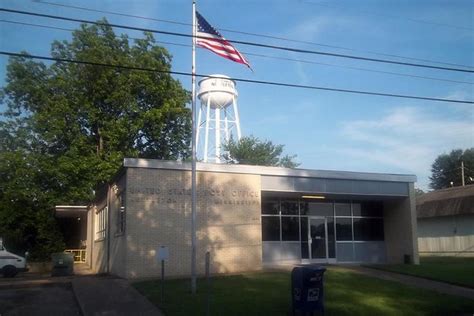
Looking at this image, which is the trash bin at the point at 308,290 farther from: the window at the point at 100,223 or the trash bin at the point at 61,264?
the window at the point at 100,223

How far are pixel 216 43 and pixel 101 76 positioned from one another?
2203 cm

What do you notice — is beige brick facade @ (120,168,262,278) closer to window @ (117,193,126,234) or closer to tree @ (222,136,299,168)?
window @ (117,193,126,234)

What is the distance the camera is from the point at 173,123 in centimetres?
4078

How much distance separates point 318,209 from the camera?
85.2 feet

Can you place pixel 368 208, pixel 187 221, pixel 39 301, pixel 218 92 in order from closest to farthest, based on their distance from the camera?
pixel 39 301
pixel 187 221
pixel 368 208
pixel 218 92

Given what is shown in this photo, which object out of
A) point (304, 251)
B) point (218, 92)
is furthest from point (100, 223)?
point (218, 92)

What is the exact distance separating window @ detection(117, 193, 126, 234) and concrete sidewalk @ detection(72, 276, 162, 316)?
3.02 metres

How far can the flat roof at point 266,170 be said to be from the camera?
66.6 feet

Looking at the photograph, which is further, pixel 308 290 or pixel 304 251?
pixel 304 251

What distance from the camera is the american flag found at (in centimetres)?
1661

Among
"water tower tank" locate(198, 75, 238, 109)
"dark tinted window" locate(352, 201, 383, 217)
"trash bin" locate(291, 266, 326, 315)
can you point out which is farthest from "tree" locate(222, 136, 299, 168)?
"trash bin" locate(291, 266, 326, 315)

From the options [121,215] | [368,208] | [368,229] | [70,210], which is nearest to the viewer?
[121,215]

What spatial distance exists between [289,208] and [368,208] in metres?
4.72

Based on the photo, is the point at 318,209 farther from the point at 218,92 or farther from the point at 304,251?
the point at 218,92
